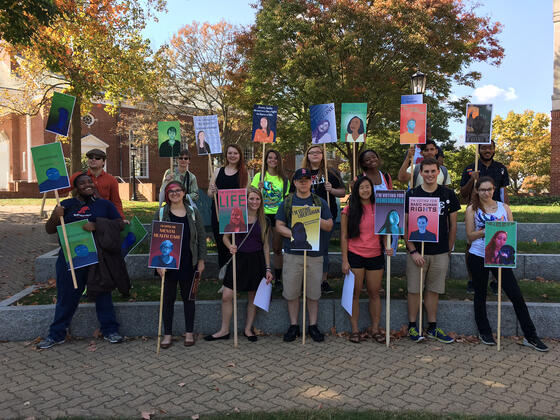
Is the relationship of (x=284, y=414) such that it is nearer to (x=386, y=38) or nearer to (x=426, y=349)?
(x=426, y=349)

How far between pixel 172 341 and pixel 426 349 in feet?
9.79

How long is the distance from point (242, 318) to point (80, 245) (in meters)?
2.15

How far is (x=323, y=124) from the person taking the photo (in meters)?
6.05

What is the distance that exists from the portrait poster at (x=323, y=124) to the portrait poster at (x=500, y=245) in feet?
7.92

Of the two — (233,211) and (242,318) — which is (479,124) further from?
(242,318)

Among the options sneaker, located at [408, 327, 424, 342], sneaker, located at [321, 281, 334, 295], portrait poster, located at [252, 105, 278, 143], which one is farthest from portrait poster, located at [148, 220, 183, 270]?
sneaker, located at [408, 327, 424, 342]

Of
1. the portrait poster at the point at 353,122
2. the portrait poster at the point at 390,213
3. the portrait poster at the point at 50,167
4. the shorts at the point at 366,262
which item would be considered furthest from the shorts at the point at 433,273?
the portrait poster at the point at 50,167

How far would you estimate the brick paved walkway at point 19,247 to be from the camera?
23.5 ft

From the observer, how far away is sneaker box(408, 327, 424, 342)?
497 cm

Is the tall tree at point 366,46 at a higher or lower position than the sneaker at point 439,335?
higher

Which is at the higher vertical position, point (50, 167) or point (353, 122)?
point (353, 122)

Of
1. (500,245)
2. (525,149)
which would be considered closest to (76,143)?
(500,245)

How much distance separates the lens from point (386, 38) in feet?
46.9

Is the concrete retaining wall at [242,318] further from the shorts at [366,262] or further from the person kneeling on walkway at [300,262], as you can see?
the shorts at [366,262]
